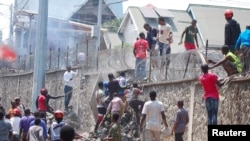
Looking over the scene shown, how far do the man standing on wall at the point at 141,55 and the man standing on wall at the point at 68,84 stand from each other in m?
3.78

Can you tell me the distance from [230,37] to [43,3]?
679 centimetres

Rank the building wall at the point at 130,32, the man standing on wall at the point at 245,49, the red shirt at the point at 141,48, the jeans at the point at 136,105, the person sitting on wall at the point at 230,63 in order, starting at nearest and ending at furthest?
1. the person sitting on wall at the point at 230,63
2. the man standing on wall at the point at 245,49
3. the jeans at the point at 136,105
4. the red shirt at the point at 141,48
5. the building wall at the point at 130,32

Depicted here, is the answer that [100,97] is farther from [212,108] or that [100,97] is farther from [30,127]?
[212,108]

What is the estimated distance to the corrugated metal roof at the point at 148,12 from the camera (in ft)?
145

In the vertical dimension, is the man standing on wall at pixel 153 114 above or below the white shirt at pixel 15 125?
above

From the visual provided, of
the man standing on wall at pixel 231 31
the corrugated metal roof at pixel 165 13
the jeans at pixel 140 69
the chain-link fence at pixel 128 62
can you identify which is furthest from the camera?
the corrugated metal roof at pixel 165 13

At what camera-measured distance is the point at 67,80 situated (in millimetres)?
23359

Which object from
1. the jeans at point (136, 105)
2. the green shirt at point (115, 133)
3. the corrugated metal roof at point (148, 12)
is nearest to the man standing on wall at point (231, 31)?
the green shirt at point (115, 133)

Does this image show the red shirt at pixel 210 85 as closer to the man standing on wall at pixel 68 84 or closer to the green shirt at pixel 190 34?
the green shirt at pixel 190 34

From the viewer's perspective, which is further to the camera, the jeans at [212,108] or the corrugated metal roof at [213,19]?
the corrugated metal roof at [213,19]

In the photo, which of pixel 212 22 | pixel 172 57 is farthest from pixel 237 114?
pixel 212 22

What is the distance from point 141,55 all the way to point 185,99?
300 centimetres

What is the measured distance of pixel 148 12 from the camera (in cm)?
4453

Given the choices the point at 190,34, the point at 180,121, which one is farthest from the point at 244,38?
the point at 190,34
